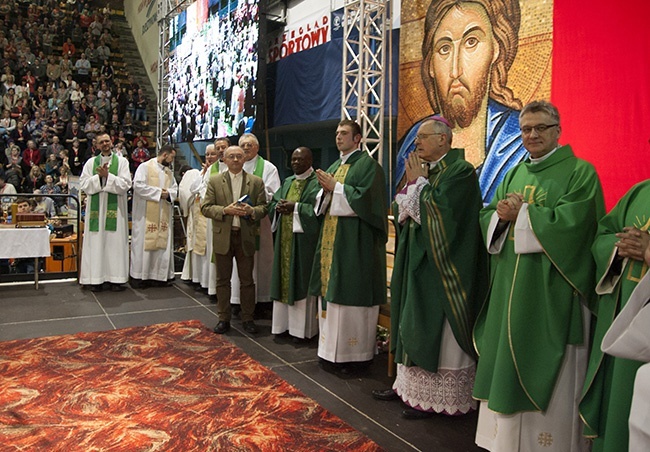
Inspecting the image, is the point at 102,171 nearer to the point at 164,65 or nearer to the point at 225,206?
the point at 225,206

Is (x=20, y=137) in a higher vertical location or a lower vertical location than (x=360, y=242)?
higher

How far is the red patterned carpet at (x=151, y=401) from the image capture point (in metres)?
3.17

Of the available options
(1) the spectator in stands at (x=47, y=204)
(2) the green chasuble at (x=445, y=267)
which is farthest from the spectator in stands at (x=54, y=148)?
(2) the green chasuble at (x=445, y=267)

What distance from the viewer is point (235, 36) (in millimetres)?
10430

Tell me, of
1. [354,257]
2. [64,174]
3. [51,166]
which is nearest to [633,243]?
[354,257]

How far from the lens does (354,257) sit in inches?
169

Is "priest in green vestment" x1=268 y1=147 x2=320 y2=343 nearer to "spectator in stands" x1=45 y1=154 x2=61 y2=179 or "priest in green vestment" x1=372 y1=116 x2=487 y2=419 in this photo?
"priest in green vestment" x1=372 y1=116 x2=487 y2=419

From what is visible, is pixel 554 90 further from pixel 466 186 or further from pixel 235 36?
pixel 235 36

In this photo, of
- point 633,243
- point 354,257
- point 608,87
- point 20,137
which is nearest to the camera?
point 633,243

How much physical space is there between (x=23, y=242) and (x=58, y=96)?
988 cm

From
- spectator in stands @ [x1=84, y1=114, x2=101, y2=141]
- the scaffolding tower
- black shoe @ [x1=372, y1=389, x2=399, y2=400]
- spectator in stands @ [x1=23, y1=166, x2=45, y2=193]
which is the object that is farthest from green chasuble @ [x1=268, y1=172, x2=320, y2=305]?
spectator in stands @ [x1=84, y1=114, x2=101, y2=141]

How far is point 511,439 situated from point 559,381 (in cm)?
36

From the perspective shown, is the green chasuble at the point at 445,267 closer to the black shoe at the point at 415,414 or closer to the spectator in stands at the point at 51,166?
the black shoe at the point at 415,414

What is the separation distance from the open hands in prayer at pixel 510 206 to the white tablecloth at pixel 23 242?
241 inches
